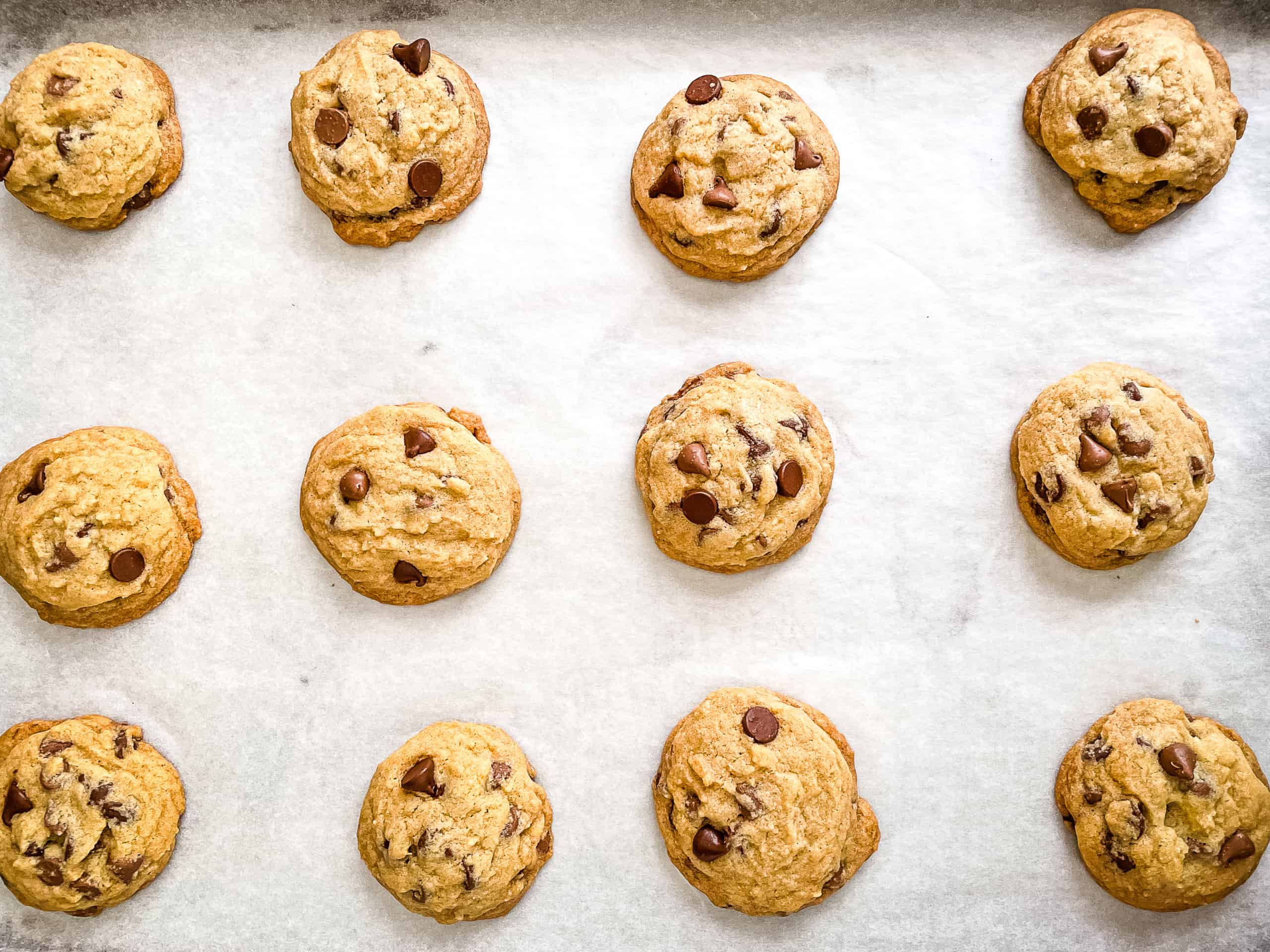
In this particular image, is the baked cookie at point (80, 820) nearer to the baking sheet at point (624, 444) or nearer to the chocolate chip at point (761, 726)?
the baking sheet at point (624, 444)

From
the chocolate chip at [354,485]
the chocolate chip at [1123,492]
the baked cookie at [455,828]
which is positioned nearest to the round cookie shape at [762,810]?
the baked cookie at [455,828]

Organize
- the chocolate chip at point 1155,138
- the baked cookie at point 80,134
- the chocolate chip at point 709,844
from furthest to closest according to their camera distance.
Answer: the baked cookie at point 80,134 < the chocolate chip at point 1155,138 < the chocolate chip at point 709,844

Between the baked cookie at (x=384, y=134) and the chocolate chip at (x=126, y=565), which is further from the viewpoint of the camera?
the baked cookie at (x=384, y=134)

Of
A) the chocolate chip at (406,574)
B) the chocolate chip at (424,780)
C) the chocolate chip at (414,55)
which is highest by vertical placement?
the chocolate chip at (414,55)

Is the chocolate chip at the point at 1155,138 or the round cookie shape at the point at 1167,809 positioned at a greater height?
the chocolate chip at the point at 1155,138

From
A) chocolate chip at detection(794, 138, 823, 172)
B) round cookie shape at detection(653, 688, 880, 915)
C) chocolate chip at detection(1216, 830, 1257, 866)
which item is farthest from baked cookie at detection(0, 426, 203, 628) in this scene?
chocolate chip at detection(1216, 830, 1257, 866)

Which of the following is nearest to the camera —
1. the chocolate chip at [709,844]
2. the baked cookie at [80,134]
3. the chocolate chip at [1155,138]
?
the chocolate chip at [709,844]
